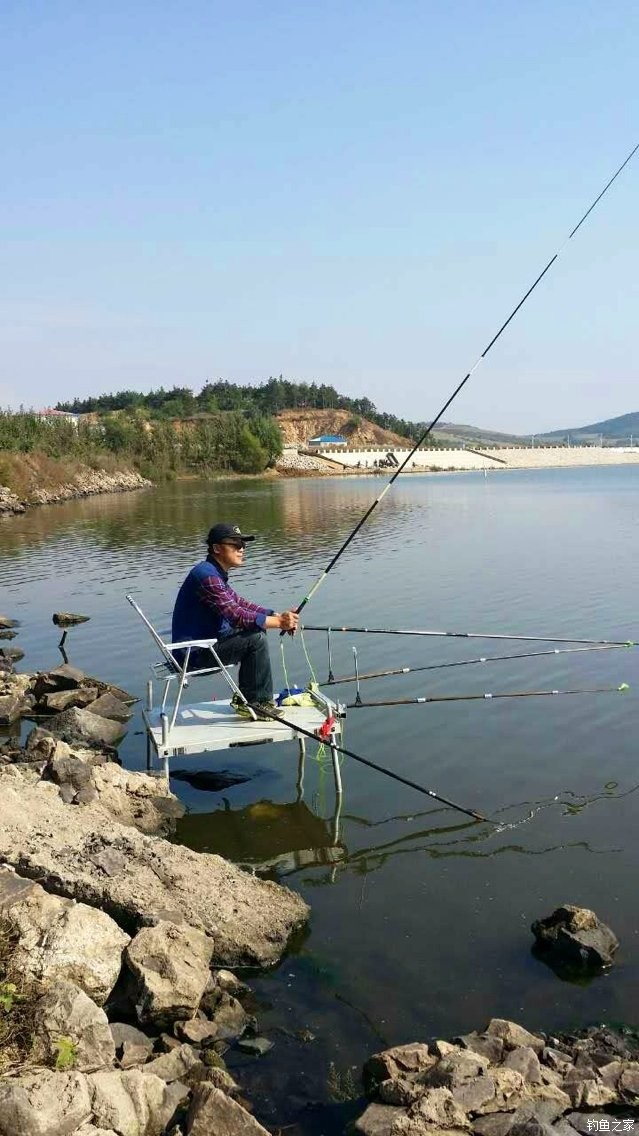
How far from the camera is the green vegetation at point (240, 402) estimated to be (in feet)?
520

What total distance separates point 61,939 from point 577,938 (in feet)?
10.7

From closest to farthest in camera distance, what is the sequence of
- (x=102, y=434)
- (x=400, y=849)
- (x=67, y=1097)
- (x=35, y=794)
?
(x=67, y=1097)
(x=35, y=794)
(x=400, y=849)
(x=102, y=434)

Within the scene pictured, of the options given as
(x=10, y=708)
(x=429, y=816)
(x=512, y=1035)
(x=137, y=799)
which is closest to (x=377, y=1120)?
(x=512, y=1035)

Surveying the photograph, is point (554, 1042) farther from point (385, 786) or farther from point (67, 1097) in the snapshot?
point (385, 786)

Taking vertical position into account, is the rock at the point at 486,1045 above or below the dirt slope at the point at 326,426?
below

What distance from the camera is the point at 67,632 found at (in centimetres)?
1748

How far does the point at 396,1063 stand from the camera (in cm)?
474

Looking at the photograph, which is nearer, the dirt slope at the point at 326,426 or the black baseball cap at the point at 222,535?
the black baseball cap at the point at 222,535

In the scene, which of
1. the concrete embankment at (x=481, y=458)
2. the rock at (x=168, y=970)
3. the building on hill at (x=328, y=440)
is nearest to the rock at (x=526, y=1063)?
the rock at (x=168, y=970)

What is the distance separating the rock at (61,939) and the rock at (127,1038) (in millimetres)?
285

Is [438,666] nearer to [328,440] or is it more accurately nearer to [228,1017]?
[228,1017]

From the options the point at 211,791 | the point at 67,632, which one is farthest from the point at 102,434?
the point at 211,791

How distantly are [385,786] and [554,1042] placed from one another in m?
4.08

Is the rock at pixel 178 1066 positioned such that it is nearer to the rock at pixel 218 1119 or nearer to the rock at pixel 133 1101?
the rock at pixel 133 1101
